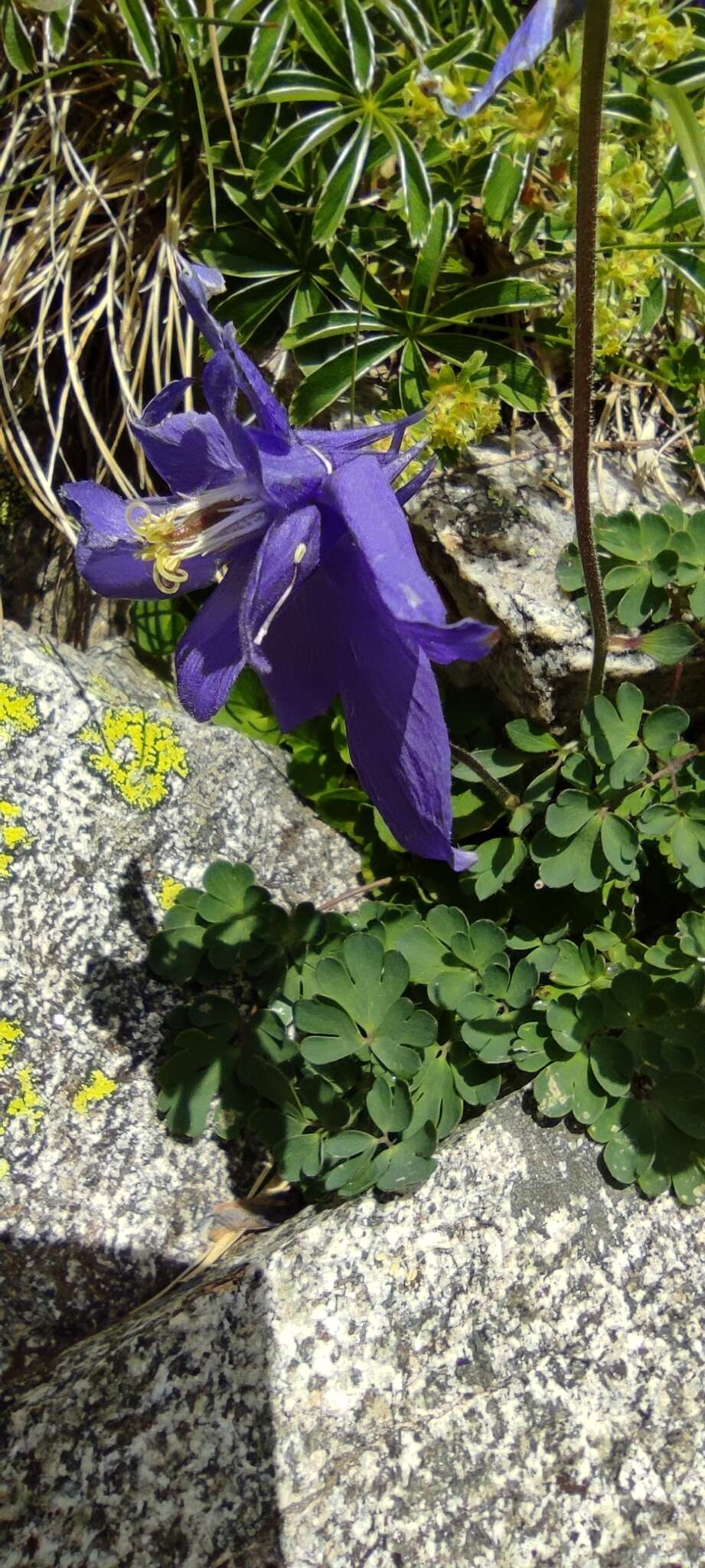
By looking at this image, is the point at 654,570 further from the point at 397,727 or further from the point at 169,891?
the point at 169,891

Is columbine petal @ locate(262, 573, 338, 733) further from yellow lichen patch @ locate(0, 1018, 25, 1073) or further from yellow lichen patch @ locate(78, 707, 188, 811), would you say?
yellow lichen patch @ locate(0, 1018, 25, 1073)

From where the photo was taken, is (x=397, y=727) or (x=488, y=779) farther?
(x=488, y=779)

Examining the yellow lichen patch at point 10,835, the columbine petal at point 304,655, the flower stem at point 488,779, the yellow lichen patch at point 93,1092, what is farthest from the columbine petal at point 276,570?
the yellow lichen patch at point 93,1092

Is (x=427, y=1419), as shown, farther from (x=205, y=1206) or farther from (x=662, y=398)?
(x=662, y=398)

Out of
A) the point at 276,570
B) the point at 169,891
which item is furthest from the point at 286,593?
the point at 169,891

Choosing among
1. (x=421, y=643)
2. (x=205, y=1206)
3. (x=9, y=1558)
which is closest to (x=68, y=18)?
(x=421, y=643)

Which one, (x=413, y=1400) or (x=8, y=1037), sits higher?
(x=8, y=1037)

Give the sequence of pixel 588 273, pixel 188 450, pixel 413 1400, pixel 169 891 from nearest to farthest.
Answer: pixel 588 273 → pixel 188 450 → pixel 413 1400 → pixel 169 891
